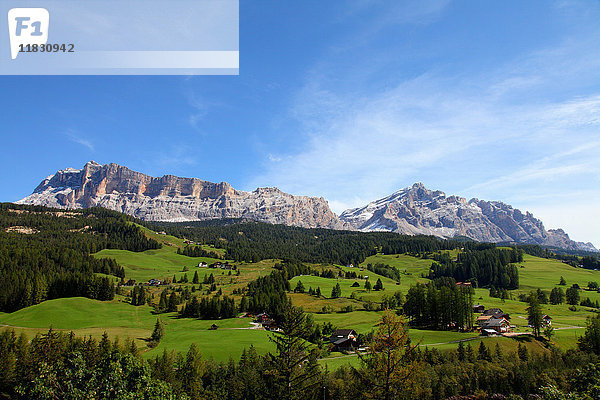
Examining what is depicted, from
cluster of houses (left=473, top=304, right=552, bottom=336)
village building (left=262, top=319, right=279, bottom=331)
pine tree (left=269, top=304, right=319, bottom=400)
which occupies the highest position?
pine tree (left=269, top=304, right=319, bottom=400)

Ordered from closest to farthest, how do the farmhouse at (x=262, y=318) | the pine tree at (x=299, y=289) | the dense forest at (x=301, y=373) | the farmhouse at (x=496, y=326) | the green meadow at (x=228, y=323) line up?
1. the dense forest at (x=301, y=373)
2. the green meadow at (x=228, y=323)
3. the farmhouse at (x=496, y=326)
4. the farmhouse at (x=262, y=318)
5. the pine tree at (x=299, y=289)

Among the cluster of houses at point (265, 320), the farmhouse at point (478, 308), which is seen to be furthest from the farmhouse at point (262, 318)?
the farmhouse at point (478, 308)

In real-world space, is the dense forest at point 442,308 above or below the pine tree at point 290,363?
below

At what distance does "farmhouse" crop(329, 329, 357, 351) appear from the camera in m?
77.0

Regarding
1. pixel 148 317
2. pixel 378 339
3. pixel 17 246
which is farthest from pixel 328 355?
pixel 17 246

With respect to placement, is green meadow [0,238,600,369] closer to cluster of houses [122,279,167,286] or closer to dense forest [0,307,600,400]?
cluster of houses [122,279,167,286]

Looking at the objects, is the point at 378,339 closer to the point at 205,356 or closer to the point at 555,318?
the point at 205,356

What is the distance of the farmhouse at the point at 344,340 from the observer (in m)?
77.0

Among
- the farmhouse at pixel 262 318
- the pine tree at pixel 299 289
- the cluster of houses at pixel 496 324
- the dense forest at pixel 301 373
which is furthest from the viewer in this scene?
the pine tree at pixel 299 289

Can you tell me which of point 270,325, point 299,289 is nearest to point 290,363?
point 270,325

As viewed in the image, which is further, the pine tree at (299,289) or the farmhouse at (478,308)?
the pine tree at (299,289)

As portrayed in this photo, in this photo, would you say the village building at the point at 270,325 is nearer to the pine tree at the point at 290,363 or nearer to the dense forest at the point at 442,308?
the dense forest at the point at 442,308

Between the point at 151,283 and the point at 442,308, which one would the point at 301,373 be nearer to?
the point at 442,308

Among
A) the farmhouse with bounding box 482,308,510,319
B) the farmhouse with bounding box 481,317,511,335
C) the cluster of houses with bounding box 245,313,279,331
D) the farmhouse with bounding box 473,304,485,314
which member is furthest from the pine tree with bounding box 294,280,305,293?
the farmhouse with bounding box 481,317,511,335
